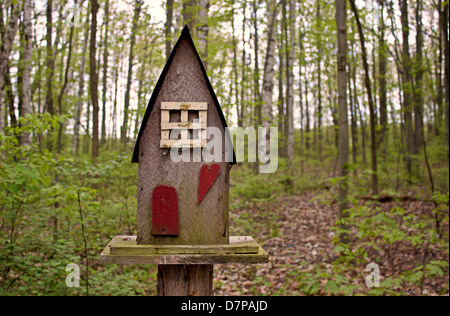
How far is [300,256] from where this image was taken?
684 cm

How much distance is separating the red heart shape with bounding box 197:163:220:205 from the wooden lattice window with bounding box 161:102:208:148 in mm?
174

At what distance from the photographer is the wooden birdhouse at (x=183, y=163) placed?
2.39m

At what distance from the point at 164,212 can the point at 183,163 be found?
368 millimetres

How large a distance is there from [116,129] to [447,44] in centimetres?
2159

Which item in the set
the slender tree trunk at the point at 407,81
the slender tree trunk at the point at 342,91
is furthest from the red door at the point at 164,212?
the slender tree trunk at the point at 407,81

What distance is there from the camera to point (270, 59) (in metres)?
11.0

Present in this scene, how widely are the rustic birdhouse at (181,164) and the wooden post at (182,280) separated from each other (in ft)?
0.81

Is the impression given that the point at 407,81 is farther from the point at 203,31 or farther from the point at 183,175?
the point at 183,175

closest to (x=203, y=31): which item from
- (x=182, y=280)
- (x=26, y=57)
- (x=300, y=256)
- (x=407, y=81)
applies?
(x=26, y=57)

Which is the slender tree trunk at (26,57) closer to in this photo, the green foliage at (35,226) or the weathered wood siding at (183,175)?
the green foliage at (35,226)

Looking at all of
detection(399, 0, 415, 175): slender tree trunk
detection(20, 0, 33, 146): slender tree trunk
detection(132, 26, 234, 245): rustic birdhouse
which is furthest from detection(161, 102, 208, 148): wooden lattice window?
detection(399, 0, 415, 175): slender tree trunk

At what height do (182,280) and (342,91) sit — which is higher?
(342,91)
